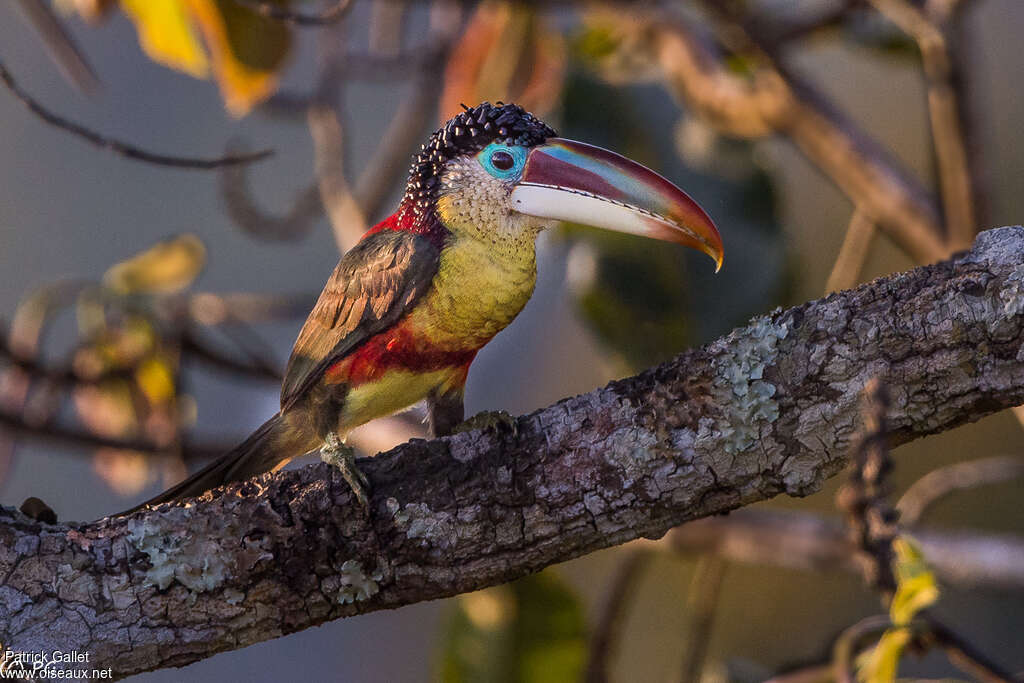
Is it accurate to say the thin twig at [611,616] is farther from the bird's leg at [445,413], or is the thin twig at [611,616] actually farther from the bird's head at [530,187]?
the bird's head at [530,187]

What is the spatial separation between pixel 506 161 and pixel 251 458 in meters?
0.65

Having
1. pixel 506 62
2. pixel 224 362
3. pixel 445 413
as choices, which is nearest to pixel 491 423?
pixel 445 413

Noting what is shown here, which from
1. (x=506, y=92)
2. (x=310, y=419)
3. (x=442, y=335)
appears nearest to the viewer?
(x=442, y=335)

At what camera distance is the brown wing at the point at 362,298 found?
1580 millimetres

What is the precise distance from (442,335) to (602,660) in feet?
4.51

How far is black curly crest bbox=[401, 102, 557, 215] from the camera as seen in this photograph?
1.59 meters

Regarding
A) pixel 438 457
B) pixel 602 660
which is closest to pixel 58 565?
pixel 438 457

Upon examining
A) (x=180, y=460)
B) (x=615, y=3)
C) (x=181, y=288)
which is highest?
(x=615, y=3)

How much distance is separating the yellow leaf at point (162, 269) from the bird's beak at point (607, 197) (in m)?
1.30

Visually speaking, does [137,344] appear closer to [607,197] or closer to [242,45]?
[242,45]

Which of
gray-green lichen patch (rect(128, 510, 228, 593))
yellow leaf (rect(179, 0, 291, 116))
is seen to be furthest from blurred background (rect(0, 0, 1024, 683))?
gray-green lichen patch (rect(128, 510, 228, 593))

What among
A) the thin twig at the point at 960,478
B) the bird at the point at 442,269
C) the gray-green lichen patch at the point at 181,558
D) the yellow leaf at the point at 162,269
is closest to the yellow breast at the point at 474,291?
the bird at the point at 442,269

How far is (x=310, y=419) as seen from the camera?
171 centimetres

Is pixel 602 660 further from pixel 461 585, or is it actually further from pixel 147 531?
pixel 147 531
